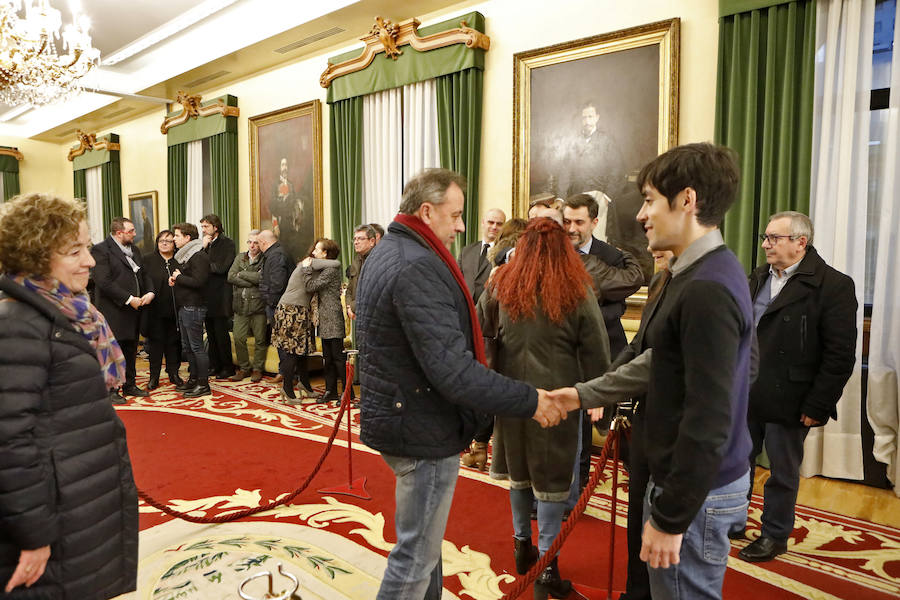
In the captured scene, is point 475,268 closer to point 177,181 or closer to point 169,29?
point 169,29

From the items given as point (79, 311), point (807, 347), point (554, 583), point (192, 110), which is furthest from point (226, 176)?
point (807, 347)

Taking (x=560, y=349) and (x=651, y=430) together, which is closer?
(x=651, y=430)

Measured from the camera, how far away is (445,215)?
205cm

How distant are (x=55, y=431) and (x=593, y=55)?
4953mm

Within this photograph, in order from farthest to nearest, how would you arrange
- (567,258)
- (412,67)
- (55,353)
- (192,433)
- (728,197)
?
(412,67), (192,433), (567,258), (55,353), (728,197)

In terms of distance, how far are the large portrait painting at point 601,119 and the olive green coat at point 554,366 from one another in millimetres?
2537

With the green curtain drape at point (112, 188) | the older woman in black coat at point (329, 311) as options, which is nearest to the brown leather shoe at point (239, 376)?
the older woman in black coat at point (329, 311)

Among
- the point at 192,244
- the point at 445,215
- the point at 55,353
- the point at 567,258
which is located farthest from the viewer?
the point at 192,244

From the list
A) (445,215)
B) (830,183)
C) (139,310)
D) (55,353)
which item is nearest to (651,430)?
(445,215)

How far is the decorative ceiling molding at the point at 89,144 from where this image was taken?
1144 cm

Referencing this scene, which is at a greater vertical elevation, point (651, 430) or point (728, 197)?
point (728, 197)

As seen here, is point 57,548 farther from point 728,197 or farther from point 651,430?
point 728,197

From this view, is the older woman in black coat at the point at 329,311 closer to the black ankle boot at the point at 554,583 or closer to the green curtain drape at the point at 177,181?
the black ankle boot at the point at 554,583

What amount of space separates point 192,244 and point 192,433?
2.63 metres
